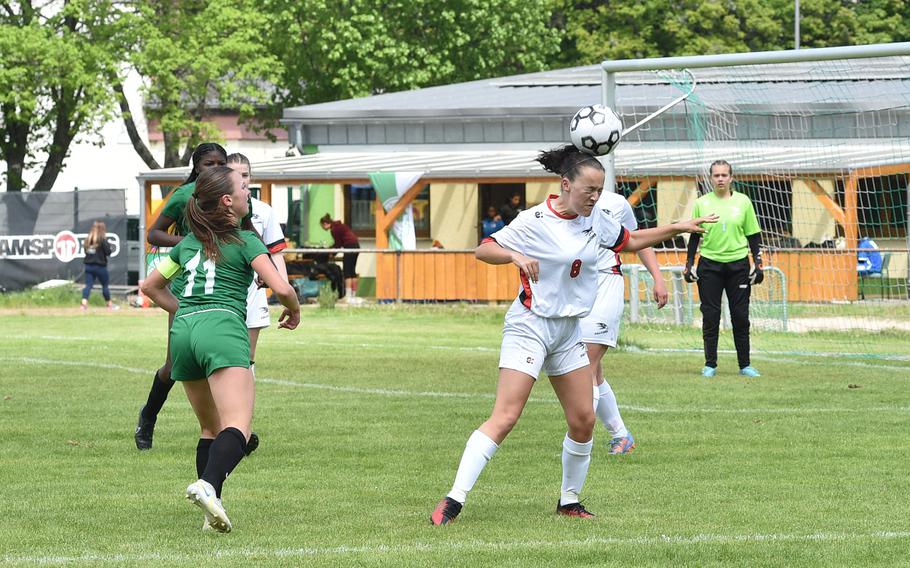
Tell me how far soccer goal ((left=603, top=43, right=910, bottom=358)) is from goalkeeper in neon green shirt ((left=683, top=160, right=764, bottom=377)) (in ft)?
13.7

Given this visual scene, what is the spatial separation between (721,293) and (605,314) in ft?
15.8

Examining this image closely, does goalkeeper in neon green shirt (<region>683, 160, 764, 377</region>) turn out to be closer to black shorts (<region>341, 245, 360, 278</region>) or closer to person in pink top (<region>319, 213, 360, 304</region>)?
person in pink top (<region>319, 213, 360, 304</region>)

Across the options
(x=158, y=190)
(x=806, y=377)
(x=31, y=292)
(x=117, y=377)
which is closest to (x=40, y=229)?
(x=31, y=292)

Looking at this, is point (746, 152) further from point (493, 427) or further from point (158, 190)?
point (158, 190)

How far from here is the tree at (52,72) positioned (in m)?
40.0

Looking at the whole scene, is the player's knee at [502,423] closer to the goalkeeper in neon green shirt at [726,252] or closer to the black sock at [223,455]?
the black sock at [223,455]

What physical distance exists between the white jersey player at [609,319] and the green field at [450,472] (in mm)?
289

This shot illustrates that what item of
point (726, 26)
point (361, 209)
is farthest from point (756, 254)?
point (726, 26)

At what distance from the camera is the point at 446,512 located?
22.6ft

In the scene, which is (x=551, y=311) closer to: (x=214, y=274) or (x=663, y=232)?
(x=663, y=232)

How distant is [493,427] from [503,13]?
40.9m

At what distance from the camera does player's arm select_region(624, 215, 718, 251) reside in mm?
7427

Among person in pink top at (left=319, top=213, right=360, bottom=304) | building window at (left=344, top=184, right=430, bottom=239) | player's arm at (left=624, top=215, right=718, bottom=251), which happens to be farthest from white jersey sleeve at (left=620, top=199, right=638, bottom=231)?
building window at (left=344, top=184, right=430, bottom=239)

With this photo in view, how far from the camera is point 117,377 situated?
14.9 metres
